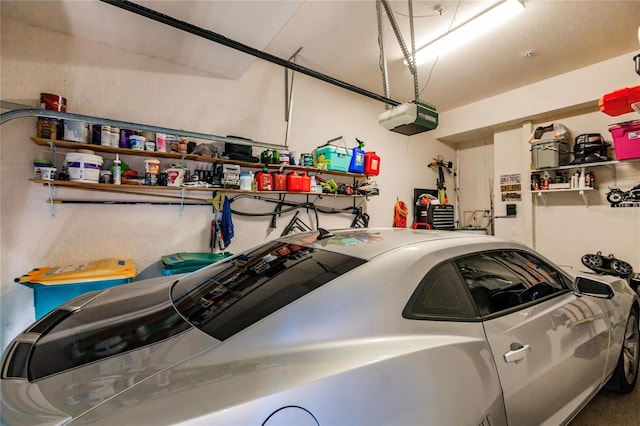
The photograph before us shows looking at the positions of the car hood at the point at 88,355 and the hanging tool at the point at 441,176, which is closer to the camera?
the car hood at the point at 88,355

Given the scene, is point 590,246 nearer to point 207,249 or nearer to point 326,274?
point 326,274

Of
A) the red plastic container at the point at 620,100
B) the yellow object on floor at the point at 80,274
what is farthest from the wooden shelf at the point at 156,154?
the red plastic container at the point at 620,100

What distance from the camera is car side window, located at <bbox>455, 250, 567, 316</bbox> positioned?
1.32 metres

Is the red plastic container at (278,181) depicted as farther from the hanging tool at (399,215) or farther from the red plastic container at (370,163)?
the hanging tool at (399,215)

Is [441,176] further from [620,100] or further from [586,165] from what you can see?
[620,100]

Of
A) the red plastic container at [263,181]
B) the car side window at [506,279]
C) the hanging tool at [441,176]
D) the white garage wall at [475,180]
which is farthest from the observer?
the hanging tool at [441,176]

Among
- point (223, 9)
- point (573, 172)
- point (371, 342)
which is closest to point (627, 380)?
point (371, 342)

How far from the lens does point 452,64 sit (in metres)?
3.85

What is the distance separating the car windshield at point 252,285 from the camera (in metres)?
1.00

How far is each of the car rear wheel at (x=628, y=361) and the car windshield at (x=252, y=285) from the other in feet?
7.88

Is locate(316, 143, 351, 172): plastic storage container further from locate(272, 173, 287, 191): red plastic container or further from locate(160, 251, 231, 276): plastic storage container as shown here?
locate(160, 251, 231, 276): plastic storage container

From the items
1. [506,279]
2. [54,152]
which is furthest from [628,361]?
[54,152]

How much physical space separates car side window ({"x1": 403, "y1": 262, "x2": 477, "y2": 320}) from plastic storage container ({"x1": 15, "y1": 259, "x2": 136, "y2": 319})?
227 centimetres

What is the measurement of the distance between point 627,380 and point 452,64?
150 inches
